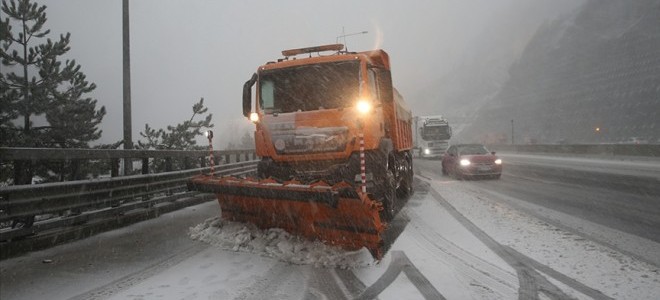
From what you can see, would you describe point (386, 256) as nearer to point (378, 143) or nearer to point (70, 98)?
point (378, 143)

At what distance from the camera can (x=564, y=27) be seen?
131 metres

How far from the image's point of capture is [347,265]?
5.66 metres

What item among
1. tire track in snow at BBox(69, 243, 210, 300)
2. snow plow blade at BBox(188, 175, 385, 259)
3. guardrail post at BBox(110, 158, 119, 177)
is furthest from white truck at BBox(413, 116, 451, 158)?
tire track in snow at BBox(69, 243, 210, 300)

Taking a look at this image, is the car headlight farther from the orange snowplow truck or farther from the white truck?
the white truck

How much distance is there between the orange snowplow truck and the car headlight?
2cm

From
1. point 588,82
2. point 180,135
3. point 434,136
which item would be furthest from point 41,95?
point 588,82

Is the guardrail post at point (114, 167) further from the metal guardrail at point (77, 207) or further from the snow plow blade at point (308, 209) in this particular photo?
the snow plow blade at point (308, 209)

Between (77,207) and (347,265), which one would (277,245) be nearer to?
(347,265)

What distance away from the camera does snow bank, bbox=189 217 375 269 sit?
581 cm

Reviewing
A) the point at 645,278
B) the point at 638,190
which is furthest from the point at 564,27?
the point at 645,278

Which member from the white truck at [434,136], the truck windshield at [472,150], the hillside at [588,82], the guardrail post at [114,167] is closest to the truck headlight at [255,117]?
the guardrail post at [114,167]

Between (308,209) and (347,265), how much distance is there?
1.00 meters

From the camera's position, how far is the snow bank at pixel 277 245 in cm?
581

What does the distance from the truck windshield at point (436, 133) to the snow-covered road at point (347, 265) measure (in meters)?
25.7
